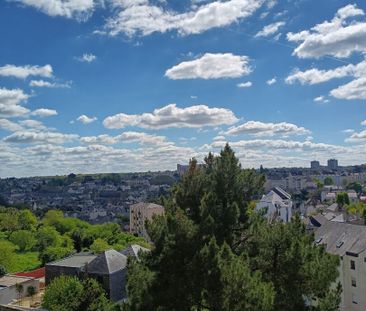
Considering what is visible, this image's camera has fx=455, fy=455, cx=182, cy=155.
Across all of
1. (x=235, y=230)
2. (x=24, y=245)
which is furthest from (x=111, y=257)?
(x=24, y=245)

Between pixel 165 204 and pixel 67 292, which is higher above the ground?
pixel 165 204

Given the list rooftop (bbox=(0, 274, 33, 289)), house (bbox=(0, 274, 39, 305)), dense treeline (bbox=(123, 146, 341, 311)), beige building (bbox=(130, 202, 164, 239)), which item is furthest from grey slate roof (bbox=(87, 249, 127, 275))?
beige building (bbox=(130, 202, 164, 239))

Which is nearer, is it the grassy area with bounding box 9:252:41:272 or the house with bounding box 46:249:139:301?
the house with bounding box 46:249:139:301

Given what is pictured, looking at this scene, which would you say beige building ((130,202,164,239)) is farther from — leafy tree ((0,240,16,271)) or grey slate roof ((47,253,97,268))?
grey slate roof ((47,253,97,268))

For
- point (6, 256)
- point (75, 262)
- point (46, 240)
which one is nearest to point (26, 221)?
point (46, 240)

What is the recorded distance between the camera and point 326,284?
1487 centimetres

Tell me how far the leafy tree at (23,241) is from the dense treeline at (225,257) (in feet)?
184

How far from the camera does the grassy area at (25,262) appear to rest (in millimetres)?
54188

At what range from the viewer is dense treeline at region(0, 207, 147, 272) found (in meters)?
54.2

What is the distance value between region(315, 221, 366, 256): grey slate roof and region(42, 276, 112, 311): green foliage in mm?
15452

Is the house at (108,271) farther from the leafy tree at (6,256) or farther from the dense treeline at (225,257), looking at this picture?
the leafy tree at (6,256)

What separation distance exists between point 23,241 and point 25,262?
948 cm

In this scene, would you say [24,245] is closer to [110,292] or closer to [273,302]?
[110,292]

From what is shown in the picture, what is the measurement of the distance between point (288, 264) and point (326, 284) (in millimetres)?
1621
